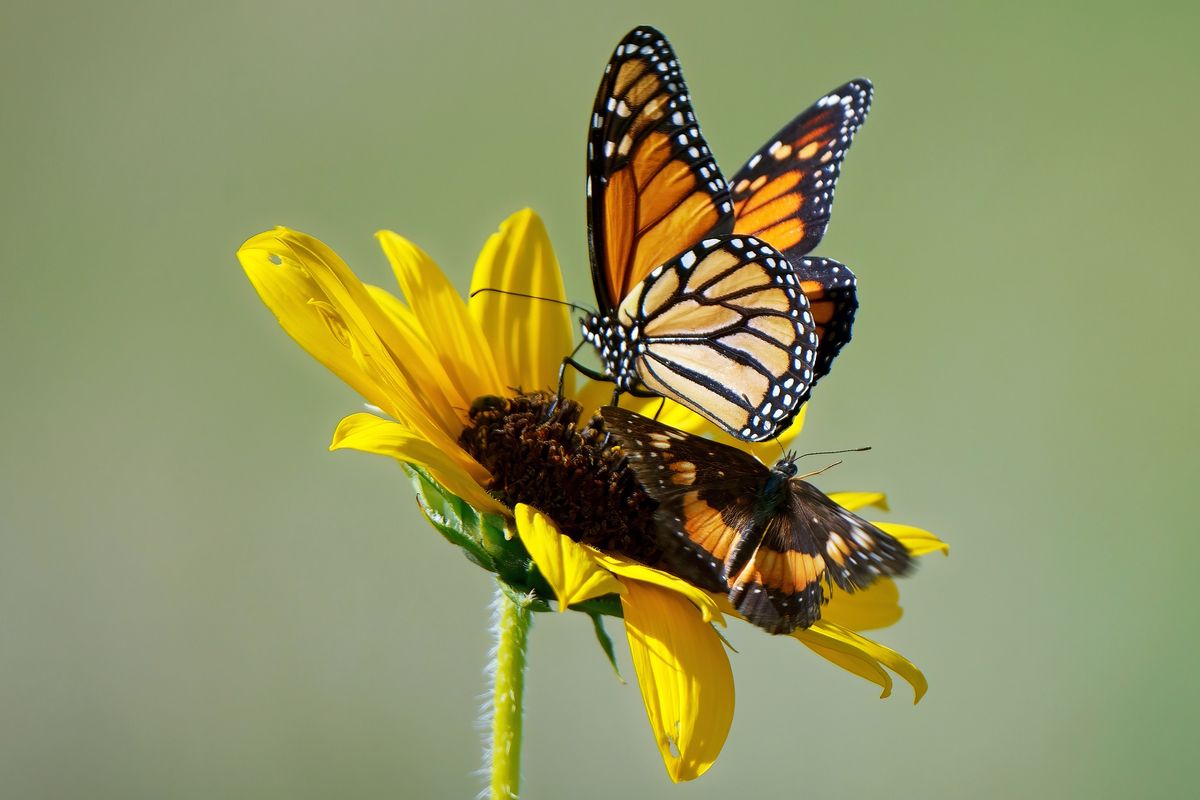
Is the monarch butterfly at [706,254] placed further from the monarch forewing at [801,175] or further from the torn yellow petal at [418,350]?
the torn yellow petal at [418,350]

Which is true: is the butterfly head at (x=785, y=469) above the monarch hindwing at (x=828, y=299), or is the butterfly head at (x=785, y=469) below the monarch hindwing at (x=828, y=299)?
→ below

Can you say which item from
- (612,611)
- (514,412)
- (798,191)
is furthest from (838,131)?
(612,611)

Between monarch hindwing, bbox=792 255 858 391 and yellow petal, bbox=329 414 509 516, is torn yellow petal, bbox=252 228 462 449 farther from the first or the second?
monarch hindwing, bbox=792 255 858 391

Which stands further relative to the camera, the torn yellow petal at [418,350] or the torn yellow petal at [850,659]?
the torn yellow petal at [418,350]

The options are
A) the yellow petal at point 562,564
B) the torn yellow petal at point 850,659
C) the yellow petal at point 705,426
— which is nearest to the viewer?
the yellow petal at point 562,564

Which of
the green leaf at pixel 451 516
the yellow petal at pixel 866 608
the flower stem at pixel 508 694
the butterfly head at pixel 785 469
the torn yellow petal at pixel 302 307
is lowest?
the flower stem at pixel 508 694

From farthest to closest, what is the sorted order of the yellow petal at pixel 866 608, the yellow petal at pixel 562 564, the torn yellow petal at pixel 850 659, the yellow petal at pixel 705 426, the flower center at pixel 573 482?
the yellow petal at pixel 705 426
the yellow petal at pixel 866 608
the flower center at pixel 573 482
the torn yellow petal at pixel 850 659
the yellow petal at pixel 562 564

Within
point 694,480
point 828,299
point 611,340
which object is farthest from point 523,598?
point 828,299

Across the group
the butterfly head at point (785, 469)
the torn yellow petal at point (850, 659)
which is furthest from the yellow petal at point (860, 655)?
the butterfly head at point (785, 469)
